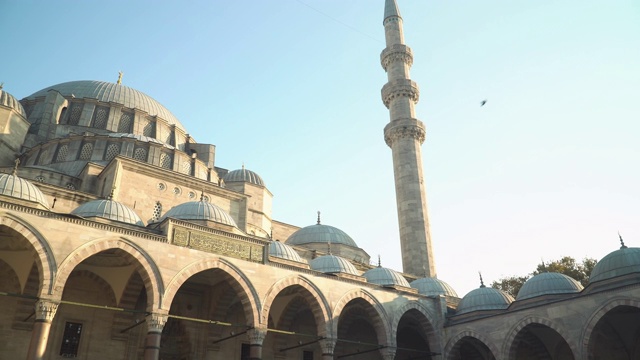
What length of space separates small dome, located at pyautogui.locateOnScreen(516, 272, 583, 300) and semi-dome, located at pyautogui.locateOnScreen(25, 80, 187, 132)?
56.1 ft

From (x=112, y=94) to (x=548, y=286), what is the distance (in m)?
20.2

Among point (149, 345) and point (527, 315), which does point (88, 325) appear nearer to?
point (149, 345)

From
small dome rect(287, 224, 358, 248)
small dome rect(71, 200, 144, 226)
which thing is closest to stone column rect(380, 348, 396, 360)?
small dome rect(287, 224, 358, 248)

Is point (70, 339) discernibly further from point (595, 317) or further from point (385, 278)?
point (595, 317)

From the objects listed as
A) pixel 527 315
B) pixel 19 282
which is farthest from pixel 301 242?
pixel 19 282

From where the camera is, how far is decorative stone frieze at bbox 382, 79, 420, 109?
88.0 feet

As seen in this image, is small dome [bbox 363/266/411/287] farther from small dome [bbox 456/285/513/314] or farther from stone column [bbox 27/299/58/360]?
stone column [bbox 27/299/58/360]

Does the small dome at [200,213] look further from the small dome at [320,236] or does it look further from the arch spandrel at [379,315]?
the small dome at [320,236]

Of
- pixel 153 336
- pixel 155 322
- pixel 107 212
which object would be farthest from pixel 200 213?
pixel 153 336

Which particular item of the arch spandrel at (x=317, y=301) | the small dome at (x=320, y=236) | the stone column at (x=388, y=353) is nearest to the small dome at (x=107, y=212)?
the arch spandrel at (x=317, y=301)

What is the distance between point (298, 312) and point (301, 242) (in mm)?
5654

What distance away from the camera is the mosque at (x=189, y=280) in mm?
11695

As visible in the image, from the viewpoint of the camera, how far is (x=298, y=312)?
17.1 metres

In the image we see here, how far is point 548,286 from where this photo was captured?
1591 centimetres
